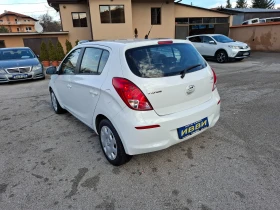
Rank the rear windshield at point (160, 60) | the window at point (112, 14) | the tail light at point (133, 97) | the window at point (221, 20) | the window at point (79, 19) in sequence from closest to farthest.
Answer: the tail light at point (133, 97) → the rear windshield at point (160, 60) → the window at point (112, 14) → the window at point (79, 19) → the window at point (221, 20)

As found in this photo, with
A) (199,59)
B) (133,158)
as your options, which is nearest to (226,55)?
(199,59)

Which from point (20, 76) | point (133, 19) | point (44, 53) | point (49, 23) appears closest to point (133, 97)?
point (20, 76)

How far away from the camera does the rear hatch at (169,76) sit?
7.63 feet

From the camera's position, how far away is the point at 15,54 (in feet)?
30.0

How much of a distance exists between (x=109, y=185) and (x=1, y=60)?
8655mm

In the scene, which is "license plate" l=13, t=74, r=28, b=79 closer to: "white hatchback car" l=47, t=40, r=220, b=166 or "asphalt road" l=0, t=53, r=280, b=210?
"asphalt road" l=0, t=53, r=280, b=210

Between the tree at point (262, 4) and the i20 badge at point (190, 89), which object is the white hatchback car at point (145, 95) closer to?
the i20 badge at point (190, 89)

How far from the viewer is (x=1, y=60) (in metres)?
8.56

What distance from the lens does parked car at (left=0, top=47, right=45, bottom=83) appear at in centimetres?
796

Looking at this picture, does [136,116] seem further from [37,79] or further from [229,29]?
[229,29]

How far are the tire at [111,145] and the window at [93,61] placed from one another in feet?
2.39

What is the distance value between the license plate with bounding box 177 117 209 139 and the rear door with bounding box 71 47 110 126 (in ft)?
3.79

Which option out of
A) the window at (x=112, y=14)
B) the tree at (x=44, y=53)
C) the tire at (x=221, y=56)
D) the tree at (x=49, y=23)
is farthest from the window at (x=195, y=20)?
the tree at (x=49, y=23)

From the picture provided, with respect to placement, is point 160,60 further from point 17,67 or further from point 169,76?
point 17,67
